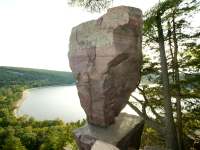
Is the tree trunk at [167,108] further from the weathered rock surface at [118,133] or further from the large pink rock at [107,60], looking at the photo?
the large pink rock at [107,60]

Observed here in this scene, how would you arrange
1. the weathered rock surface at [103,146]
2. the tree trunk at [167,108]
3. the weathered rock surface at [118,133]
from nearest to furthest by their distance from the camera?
1. the weathered rock surface at [103,146]
2. the weathered rock surface at [118,133]
3. the tree trunk at [167,108]

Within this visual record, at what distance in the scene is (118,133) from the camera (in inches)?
366

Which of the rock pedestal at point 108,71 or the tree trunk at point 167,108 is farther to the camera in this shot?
the tree trunk at point 167,108

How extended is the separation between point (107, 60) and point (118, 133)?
2671mm

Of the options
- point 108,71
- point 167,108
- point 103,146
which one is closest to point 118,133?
point 103,146

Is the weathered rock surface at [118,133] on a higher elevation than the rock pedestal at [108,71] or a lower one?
lower

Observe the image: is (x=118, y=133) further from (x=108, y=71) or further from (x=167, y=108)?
(x=167, y=108)

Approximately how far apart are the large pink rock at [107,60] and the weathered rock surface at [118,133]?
311 mm

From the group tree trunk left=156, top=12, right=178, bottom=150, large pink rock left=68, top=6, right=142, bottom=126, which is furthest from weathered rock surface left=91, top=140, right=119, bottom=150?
tree trunk left=156, top=12, right=178, bottom=150

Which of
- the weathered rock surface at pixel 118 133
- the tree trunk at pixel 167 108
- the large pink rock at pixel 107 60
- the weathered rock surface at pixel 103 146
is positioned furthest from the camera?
the tree trunk at pixel 167 108

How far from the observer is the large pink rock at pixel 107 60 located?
860cm

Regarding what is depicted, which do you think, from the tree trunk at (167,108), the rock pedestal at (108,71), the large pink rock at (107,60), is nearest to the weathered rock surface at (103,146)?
the rock pedestal at (108,71)

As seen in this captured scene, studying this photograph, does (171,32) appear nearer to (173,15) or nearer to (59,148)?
(173,15)

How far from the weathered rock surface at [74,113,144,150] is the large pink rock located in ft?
1.02
